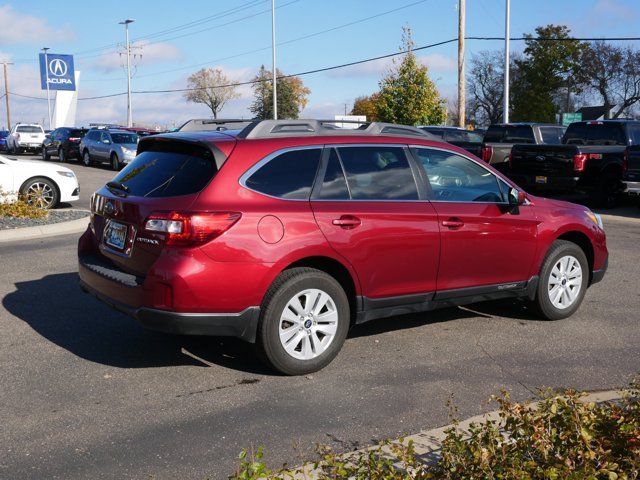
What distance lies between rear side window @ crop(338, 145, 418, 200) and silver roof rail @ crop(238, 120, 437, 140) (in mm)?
199

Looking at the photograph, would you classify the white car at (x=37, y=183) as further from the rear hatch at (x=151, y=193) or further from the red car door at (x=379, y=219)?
the red car door at (x=379, y=219)

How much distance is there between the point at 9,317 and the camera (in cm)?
690

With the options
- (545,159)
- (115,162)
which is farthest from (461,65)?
(545,159)

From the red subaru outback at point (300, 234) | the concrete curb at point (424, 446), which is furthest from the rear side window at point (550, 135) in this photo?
the concrete curb at point (424, 446)

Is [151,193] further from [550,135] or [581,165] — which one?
[550,135]

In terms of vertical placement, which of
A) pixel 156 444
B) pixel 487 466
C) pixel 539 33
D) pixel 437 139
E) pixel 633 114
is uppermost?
pixel 539 33

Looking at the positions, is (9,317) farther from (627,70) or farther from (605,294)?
(627,70)

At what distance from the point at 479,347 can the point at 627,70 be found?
2860 inches

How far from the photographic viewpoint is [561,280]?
6977 mm

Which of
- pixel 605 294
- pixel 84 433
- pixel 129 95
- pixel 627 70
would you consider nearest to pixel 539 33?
pixel 627 70

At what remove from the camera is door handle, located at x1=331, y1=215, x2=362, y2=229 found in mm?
5419

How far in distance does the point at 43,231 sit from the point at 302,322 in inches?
320

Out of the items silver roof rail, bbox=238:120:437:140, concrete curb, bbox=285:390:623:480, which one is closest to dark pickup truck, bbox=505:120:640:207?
silver roof rail, bbox=238:120:437:140

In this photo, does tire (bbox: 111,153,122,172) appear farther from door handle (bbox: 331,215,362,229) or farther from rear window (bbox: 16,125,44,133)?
door handle (bbox: 331,215,362,229)
